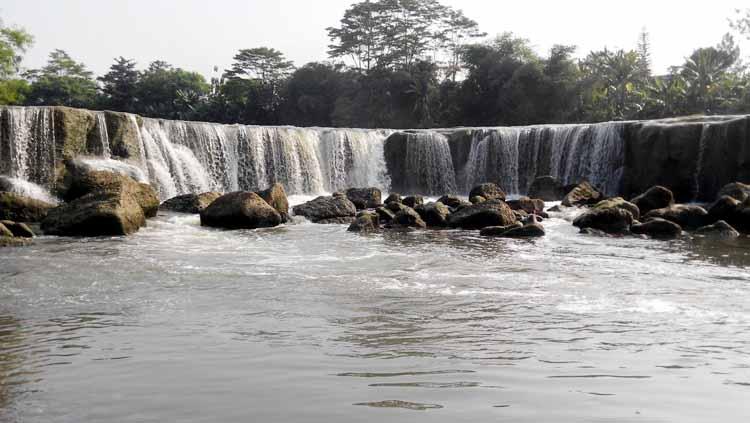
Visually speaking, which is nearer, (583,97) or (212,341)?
(212,341)

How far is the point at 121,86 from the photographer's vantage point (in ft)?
214

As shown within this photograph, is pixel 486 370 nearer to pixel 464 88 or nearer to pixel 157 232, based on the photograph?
pixel 157 232

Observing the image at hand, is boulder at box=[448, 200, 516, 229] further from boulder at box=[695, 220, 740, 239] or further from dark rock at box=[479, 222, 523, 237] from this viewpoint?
boulder at box=[695, 220, 740, 239]

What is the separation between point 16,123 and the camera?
1867cm

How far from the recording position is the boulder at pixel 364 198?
67.9 ft

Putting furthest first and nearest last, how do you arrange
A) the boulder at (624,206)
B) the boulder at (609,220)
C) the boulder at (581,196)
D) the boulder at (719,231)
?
the boulder at (581,196) → the boulder at (624,206) → the boulder at (609,220) → the boulder at (719,231)

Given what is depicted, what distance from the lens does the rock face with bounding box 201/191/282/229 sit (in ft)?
53.5

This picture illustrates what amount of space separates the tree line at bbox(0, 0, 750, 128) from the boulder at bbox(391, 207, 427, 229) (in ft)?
96.7

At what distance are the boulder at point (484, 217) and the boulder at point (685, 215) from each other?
316 cm

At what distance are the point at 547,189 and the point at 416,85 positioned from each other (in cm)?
2836

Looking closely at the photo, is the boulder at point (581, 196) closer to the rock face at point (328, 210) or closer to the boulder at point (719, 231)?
the boulder at point (719, 231)

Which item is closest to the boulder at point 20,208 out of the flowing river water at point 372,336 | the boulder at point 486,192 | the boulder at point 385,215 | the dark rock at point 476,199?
the flowing river water at point 372,336

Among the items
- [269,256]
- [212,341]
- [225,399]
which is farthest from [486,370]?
[269,256]

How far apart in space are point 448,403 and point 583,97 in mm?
43953
